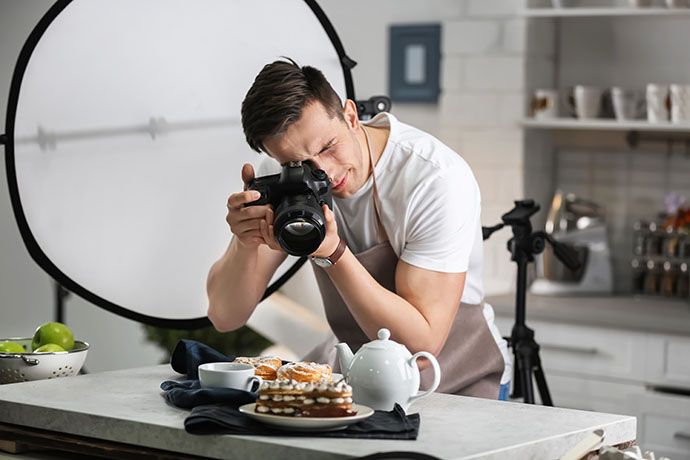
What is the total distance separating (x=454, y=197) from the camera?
2.15m

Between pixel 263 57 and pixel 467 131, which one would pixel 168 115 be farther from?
pixel 467 131

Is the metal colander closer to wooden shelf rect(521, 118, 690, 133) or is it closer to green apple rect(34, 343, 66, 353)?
green apple rect(34, 343, 66, 353)

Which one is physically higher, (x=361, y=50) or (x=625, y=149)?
(x=361, y=50)

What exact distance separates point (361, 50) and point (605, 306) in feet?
4.44

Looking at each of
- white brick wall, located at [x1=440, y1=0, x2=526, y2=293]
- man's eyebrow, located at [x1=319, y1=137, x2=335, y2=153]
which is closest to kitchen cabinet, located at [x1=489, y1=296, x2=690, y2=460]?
white brick wall, located at [x1=440, y1=0, x2=526, y2=293]

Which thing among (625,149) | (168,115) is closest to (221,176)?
(168,115)

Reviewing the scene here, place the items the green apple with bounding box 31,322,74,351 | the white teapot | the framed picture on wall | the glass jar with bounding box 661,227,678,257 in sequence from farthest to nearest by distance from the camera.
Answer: the framed picture on wall
the glass jar with bounding box 661,227,678,257
the green apple with bounding box 31,322,74,351
the white teapot

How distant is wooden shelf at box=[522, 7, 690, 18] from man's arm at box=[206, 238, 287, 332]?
1.78 meters

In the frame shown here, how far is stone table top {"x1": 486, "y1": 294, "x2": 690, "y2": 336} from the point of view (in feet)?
11.2

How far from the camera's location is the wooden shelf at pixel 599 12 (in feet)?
12.1

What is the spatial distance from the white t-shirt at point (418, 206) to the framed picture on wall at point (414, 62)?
192 centimetres

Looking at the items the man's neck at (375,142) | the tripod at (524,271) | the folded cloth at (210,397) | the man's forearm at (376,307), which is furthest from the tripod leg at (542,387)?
the folded cloth at (210,397)

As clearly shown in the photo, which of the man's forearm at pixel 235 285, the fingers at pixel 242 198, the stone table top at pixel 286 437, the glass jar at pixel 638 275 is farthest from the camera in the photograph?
the glass jar at pixel 638 275

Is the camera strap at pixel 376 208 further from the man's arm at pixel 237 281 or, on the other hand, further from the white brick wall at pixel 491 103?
the white brick wall at pixel 491 103
